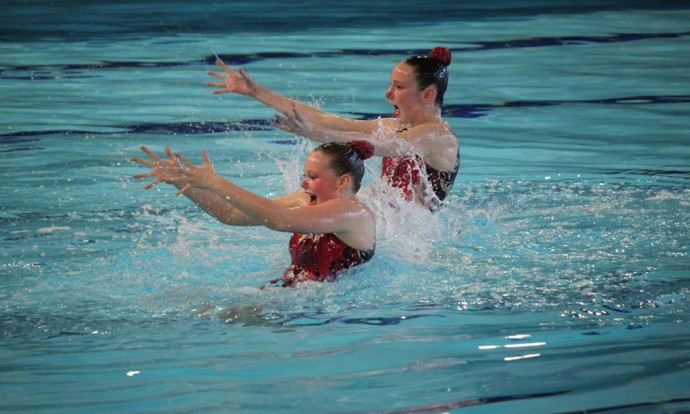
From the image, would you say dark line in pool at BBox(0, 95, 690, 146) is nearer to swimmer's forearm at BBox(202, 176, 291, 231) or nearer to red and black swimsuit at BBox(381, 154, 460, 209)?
red and black swimsuit at BBox(381, 154, 460, 209)

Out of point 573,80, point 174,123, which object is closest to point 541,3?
point 573,80

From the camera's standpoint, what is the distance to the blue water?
3.35 meters

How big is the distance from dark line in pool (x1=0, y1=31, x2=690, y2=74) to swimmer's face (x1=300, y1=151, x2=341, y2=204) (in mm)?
5835

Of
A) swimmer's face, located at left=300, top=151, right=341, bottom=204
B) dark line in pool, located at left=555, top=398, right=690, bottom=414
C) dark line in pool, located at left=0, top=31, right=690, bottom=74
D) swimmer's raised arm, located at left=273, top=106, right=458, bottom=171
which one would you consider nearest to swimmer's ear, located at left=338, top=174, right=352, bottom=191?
swimmer's face, located at left=300, top=151, right=341, bottom=204

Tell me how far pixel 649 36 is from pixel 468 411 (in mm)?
8767

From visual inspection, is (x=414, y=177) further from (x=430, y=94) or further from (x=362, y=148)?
(x=362, y=148)

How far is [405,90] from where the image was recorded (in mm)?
5355

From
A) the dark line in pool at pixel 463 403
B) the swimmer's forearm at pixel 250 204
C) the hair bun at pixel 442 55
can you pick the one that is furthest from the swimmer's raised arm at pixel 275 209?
the hair bun at pixel 442 55

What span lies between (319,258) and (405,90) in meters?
1.35

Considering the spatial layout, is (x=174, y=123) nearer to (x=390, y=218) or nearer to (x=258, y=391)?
(x=390, y=218)

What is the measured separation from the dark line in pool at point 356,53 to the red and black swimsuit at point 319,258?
5709mm

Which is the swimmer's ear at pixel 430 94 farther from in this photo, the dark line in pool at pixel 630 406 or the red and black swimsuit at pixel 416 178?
the dark line in pool at pixel 630 406

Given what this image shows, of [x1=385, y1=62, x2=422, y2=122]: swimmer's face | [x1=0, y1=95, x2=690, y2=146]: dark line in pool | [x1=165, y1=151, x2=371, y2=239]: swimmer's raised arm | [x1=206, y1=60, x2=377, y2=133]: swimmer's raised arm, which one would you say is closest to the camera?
[x1=165, y1=151, x2=371, y2=239]: swimmer's raised arm

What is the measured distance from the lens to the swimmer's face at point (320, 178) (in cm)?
411
